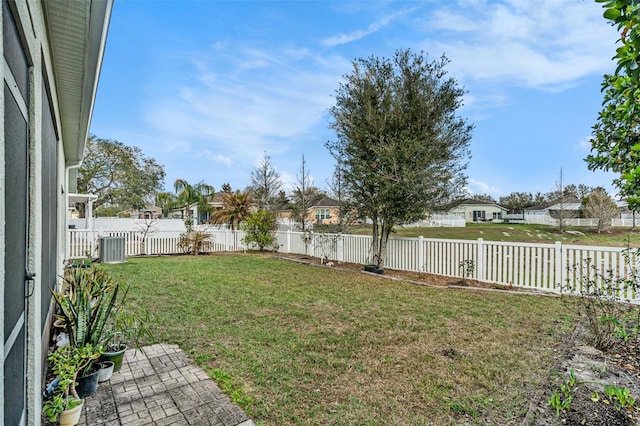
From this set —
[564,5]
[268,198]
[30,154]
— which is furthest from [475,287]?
[268,198]

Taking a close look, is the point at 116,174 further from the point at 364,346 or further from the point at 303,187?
the point at 364,346

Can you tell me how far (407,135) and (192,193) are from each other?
67.3 feet

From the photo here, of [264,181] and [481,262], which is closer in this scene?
[481,262]

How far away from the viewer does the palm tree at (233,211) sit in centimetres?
1680

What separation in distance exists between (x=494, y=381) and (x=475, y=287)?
475cm

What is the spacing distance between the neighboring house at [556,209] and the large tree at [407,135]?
24.8 m

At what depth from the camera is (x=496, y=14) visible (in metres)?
7.44

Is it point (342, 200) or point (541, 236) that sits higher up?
point (342, 200)

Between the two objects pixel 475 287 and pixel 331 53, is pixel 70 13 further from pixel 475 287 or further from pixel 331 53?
pixel 331 53

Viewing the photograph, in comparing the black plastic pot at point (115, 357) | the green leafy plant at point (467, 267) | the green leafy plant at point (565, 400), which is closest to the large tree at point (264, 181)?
the green leafy plant at point (467, 267)

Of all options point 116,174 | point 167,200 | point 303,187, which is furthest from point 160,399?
point 116,174

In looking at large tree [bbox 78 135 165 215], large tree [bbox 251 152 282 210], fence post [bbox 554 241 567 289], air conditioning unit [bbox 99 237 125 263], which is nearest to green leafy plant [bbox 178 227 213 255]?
air conditioning unit [bbox 99 237 125 263]

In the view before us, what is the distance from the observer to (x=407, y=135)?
8.65m

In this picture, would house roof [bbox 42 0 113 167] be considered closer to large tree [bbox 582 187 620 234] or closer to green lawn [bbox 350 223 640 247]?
green lawn [bbox 350 223 640 247]
